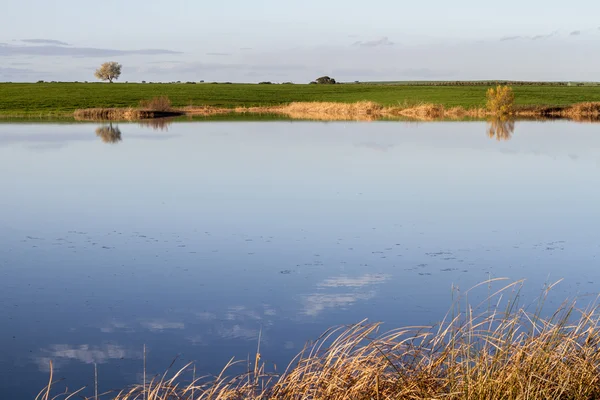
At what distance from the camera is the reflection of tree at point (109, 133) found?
1432 inches

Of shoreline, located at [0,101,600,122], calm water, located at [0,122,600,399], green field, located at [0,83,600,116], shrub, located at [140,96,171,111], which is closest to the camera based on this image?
calm water, located at [0,122,600,399]

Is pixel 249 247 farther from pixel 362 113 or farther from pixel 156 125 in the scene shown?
pixel 362 113

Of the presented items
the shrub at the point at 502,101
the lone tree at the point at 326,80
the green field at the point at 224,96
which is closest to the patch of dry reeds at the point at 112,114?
the green field at the point at 224,96

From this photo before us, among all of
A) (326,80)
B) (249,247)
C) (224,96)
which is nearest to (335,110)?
(224,96)

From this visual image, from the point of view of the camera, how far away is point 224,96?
80.0 metres

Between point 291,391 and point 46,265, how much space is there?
263 inches

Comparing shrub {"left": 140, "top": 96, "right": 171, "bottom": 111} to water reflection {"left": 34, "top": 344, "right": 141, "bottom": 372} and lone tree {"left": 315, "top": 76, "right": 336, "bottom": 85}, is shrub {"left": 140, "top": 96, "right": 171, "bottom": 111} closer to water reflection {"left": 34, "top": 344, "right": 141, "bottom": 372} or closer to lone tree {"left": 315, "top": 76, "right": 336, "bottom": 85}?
Answer: water reflection {"left": 34, "top": 344, "right": 141, "bottom": 372}

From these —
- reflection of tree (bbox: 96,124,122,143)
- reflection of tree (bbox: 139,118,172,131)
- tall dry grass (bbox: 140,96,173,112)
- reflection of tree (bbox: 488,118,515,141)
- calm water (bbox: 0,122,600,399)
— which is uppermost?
tall dry grass (bbox: 140,96,173,112)

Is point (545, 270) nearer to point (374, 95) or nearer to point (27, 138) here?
point (27, 138)

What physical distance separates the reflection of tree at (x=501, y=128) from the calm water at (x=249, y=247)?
9.94 metres

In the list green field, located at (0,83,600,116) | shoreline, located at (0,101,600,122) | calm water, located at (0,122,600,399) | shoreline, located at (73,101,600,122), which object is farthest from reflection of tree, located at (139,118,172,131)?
calm water, located at (0,122,600,399)

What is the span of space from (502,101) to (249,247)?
47.7 metres

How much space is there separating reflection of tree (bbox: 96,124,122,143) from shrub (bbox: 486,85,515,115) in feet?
91.5

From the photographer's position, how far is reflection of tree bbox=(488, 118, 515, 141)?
38.2m
